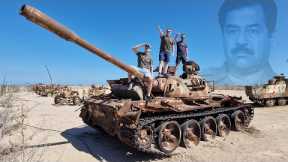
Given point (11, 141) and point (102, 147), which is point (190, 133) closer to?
point (102, 147)

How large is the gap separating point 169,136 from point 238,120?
433 centimetres

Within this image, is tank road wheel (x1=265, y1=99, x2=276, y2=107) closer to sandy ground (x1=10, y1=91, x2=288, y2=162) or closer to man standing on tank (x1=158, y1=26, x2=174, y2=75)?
sandy ground (x1=10, y1=91, x2=288, y2=162)

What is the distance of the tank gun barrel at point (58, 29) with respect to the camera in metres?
5.38

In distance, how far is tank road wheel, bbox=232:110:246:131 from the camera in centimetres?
1136

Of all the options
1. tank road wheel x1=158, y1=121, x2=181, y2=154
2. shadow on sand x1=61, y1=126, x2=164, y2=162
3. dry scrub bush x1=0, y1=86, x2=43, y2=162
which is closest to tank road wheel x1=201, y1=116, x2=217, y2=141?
tank road wheel x1=158, y1=121, x2=181, y2=154

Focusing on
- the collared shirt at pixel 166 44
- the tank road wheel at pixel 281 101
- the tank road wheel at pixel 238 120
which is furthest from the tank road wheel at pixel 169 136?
the tank road wheel at pixel 281 101

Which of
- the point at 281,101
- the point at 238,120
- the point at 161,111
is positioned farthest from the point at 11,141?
the point at 281,101

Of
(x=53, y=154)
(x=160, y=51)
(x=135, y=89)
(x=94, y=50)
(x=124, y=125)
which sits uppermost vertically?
(x=160, y=51)

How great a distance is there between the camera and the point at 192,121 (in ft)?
29.8

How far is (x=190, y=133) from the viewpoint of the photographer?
9188 millimetres

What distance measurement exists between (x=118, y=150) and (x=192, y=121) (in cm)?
231

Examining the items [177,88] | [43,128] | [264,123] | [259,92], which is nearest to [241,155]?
[177,88]

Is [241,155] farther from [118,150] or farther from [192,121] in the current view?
[118,150]

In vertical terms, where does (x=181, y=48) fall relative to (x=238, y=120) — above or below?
above
